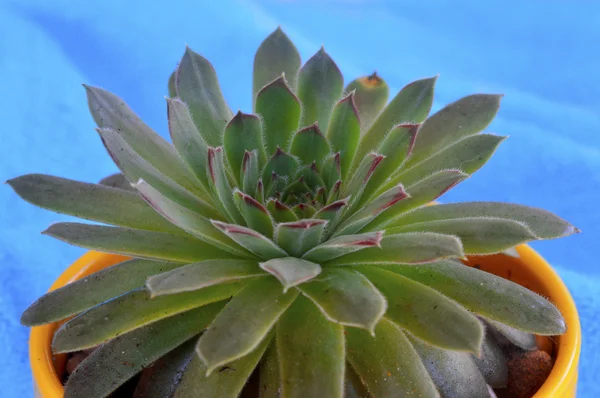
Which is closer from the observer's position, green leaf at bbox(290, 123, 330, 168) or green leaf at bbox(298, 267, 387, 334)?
green leaf at bbox(298, 267, 387, 334)

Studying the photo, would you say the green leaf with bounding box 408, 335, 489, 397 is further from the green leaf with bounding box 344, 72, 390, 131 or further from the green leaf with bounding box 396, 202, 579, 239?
the green leaf with bounding box 344, 72, 390, 131

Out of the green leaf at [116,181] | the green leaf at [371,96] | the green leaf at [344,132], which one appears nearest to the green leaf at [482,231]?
the green leaf at [344,132]

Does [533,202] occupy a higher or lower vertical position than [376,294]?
lower

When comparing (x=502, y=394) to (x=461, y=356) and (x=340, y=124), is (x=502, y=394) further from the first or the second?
(x=340, y=124)

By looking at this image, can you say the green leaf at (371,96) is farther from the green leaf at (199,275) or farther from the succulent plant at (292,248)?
the green leaf at (199,275)

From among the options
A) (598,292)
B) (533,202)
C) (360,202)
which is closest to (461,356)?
(360,202)

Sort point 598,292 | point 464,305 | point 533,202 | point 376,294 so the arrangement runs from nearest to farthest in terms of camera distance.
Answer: point 376,294
point 464,305
point 598,292
point 533,202

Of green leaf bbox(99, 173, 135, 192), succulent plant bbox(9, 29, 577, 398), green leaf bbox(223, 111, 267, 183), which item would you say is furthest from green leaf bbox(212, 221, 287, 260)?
green leaf bbox(99, 173, 135, 192)
